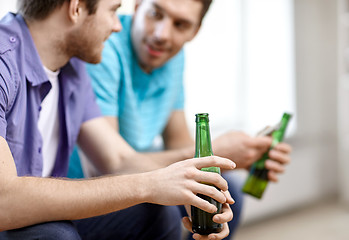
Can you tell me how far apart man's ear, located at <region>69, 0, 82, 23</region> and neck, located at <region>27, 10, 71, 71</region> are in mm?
31

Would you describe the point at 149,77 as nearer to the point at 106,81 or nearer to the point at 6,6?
the point at 106,81

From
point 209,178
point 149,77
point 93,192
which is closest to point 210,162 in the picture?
point 209,178

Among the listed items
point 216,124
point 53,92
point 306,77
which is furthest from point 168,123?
point 306,77

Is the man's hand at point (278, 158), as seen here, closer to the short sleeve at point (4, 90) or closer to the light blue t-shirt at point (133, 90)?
the light blue t-shirt at point (133, 90)

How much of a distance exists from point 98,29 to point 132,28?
433 mm

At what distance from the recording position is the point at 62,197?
32.2 inches

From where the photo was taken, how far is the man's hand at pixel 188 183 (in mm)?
795

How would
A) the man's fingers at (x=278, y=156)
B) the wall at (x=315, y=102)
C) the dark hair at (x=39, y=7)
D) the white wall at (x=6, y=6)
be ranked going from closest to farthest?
1. the dark hair at (x=39, y=7)
2. the man's fingers at (x=278, y=156)
3. the white wall at (x=6, y=6)
4. the wall at (x=315, y=102)

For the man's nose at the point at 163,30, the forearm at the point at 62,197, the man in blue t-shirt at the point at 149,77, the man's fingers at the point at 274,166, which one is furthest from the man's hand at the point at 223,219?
the man's nose at the point at 163,30

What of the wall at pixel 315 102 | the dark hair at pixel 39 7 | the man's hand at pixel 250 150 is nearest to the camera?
the dark hair at pixel 39 7

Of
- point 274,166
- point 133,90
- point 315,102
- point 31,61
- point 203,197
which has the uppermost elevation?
point 31,61

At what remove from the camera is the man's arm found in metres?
0.79

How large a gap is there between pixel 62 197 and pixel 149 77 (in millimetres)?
834

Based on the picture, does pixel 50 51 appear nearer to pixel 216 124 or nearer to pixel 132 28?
pixel 132 28
